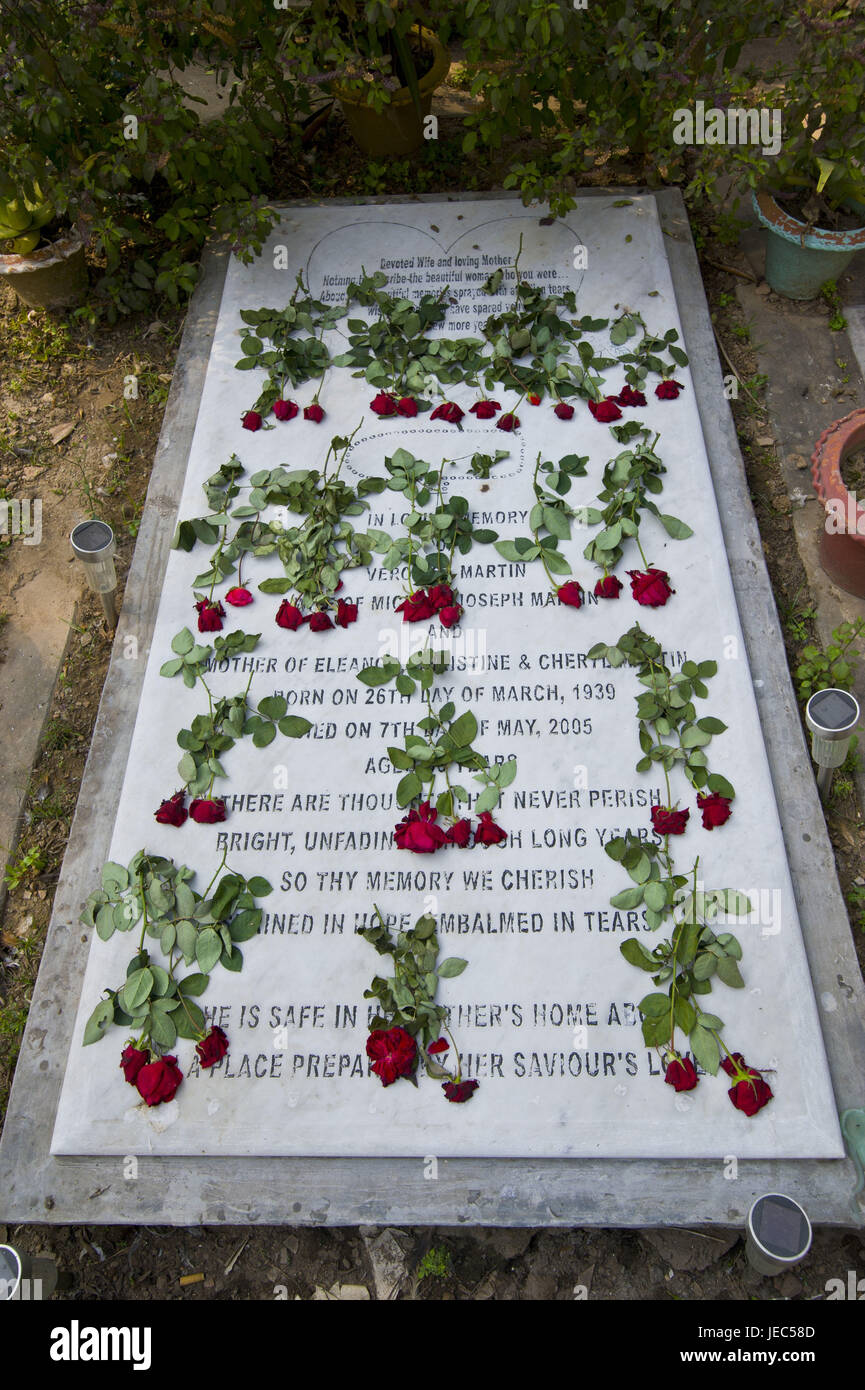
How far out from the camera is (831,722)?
2.61m

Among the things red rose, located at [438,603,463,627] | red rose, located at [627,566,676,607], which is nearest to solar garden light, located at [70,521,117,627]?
red rose, located at [438,603,463,627]

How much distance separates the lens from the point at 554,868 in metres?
2.70

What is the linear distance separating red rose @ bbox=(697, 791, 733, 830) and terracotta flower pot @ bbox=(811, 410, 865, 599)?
3.51 ft

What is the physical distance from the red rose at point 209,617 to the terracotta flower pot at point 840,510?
1.97 meters

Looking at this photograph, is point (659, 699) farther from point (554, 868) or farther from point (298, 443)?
point (298, 443)

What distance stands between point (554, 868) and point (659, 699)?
0.61m

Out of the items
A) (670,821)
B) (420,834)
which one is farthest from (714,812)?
(420,834)

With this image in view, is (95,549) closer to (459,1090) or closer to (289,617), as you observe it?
(289,617)

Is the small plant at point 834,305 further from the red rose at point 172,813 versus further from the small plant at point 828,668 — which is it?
the red rose at point 172,813

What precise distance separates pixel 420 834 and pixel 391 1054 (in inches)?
22.1

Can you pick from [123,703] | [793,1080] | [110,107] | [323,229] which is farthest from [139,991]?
[110,107]

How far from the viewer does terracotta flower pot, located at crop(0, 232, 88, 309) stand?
13.6 feet

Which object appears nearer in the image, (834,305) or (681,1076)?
(681,1076)

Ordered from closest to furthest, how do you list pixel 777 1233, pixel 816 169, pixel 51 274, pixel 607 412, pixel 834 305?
1. pixel 777 1233
2. pixel 607 412
3. pixel 816 169
4. pixel 834 305
5. pixel 51 274
